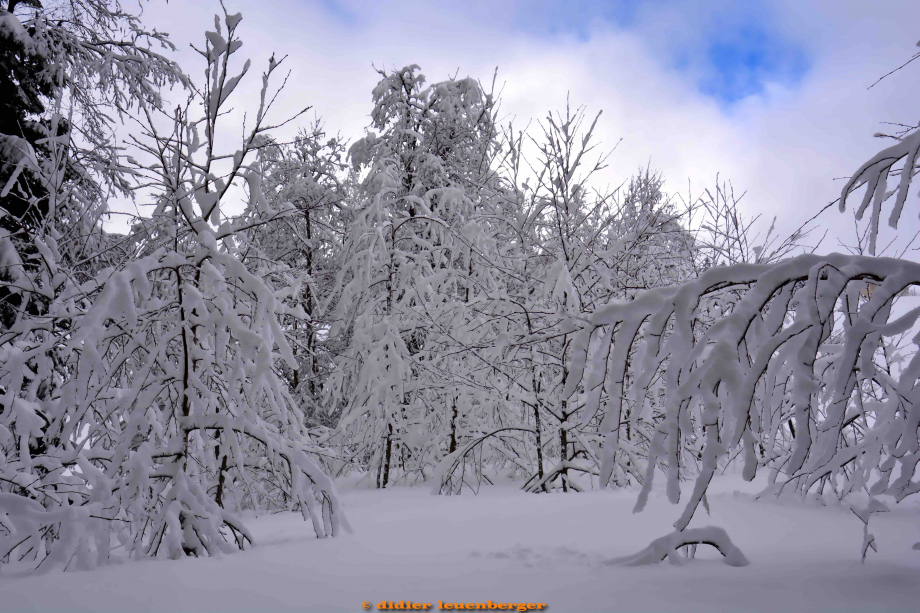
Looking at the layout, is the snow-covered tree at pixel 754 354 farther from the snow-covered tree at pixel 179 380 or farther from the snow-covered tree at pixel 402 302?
the snow-covered tree at pixel 402 302

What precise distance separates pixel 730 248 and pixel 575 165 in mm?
7628

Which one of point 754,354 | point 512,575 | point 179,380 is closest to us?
point 754,354

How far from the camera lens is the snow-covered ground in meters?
1.81

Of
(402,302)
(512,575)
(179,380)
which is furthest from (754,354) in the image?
(402,302)

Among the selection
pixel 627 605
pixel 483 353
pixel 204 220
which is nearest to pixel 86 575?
pixel 204 220

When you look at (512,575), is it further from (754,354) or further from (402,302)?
(402,302)

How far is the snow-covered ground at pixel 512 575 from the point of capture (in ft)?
5.95

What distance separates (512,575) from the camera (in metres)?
2.10

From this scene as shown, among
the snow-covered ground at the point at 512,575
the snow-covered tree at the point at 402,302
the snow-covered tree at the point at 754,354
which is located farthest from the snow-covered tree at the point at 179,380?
the snow-covered tree at the point at 402,302

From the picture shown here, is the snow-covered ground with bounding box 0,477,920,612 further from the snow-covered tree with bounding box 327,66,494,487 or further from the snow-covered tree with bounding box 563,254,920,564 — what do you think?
the snow-covered tree with bounding box 327,66,494,487

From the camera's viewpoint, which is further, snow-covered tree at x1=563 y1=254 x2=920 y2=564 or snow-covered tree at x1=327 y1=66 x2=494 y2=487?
snow-covered tree at x1=327 y1=66 x2=494 y2=487

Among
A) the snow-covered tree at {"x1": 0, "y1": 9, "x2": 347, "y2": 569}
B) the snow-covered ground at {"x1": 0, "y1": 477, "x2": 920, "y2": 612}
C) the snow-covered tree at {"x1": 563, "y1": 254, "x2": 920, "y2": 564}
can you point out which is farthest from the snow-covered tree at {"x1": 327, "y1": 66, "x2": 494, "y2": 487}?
the snow-covered tree at {"x1": 563, "y1": 254, "x2": 920, "y2": 564}

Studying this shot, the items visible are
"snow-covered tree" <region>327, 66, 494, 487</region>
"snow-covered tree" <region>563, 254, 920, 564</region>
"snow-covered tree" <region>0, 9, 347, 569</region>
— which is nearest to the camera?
"snow-covered tree" <region>563, 254, 920, 564</region>

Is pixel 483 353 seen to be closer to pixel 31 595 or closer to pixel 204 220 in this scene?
pixel 204 220
